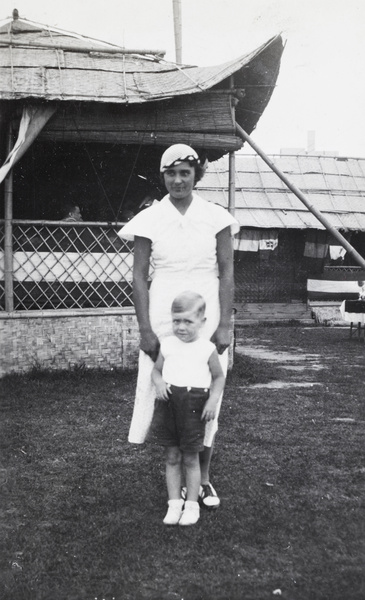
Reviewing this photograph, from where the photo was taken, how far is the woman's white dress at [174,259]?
3.30 m

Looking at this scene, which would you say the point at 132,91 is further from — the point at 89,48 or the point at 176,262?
the point at 176,262

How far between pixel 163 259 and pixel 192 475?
1147 mm

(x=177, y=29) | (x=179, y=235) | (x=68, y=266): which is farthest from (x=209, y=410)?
(x=177, y=29)

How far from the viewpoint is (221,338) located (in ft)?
10.9

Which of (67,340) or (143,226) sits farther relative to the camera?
(67,340)

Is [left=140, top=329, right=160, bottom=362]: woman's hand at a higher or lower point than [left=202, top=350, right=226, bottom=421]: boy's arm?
higher

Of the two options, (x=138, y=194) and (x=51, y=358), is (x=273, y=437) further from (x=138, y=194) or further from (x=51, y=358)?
(x=138, y=194)

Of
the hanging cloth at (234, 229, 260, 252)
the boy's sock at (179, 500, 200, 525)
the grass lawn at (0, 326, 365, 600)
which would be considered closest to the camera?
the grass lawn at (0, 326, 365, 600)

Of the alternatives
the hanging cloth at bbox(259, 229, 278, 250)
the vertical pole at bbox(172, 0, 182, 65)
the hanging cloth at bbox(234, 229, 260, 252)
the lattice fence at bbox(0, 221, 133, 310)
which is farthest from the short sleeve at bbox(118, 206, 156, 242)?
the hanging cloth at bbox(259, 229, 278, 250)

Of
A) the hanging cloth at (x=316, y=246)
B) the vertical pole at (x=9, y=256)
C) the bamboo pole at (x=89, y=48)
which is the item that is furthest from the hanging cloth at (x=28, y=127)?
the hanging cloth at (x=316, y=246)

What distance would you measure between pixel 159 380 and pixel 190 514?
69 centimetres

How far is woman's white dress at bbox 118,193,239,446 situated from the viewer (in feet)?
10.8

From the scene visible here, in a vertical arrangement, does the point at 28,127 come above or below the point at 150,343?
above

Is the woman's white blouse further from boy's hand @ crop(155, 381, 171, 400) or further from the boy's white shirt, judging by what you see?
boy's hand @ crop(155, 381, 171, 400)
